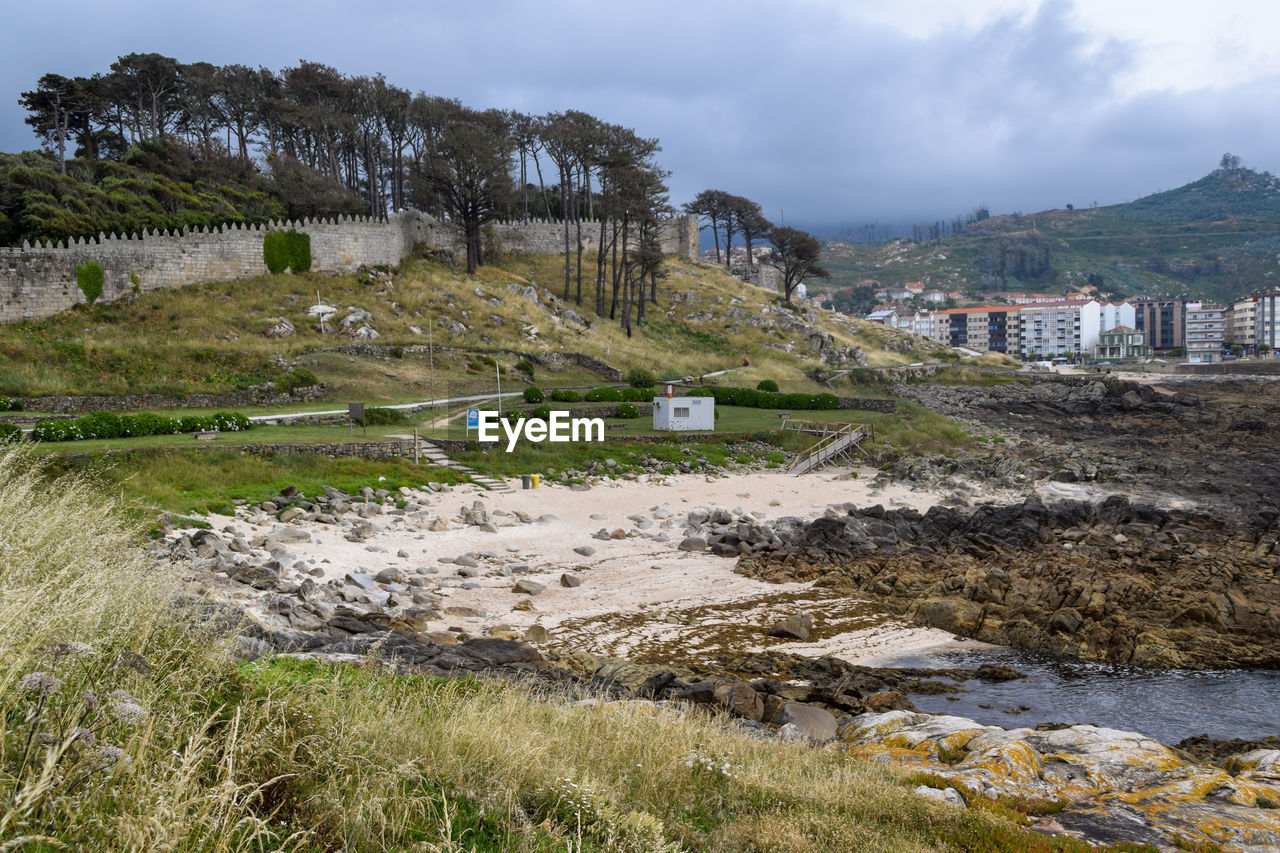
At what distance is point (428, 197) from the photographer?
62562 mm

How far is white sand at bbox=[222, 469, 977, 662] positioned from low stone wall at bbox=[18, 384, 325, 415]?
12579mm

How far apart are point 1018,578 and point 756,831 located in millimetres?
13822

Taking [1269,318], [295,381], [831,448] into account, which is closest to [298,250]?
[295,381]

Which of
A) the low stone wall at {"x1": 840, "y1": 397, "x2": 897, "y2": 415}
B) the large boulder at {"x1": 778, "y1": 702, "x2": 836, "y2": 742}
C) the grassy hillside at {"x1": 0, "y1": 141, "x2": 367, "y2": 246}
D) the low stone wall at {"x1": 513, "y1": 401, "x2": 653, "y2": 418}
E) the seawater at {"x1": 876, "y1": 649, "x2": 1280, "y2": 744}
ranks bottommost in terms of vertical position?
the seawater at {"x1": 876, "y1": 649, "x2": 1280, "y2": 744}

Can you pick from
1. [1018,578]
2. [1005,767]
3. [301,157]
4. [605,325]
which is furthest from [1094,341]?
[1005,767]

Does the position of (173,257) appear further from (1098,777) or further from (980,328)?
(980,328)

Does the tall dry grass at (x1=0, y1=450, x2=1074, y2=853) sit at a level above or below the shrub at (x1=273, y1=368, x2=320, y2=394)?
below

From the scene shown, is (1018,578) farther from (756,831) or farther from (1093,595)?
(756,831)

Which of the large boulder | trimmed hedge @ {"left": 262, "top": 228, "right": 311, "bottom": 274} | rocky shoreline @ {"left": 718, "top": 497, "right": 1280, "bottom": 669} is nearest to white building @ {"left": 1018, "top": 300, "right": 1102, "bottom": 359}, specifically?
trimmed hedge @ {"left": 262, "top": 228, "right": 311, "bottom": 274}

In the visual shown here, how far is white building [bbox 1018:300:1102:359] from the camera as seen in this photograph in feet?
485

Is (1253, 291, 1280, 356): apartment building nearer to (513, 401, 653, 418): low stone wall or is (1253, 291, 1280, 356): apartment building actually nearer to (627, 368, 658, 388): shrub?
(627, 368, 658, 388): shrub

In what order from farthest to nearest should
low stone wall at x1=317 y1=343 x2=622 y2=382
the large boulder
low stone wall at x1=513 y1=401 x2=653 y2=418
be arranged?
low stone wall at x1=317 y1=343 x2=622 y2=382, low stone wall at x1=513 y1=401 x2=653 y2=418, the large boulder

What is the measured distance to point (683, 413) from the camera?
33719mm

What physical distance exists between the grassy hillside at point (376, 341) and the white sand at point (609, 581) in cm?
1519
